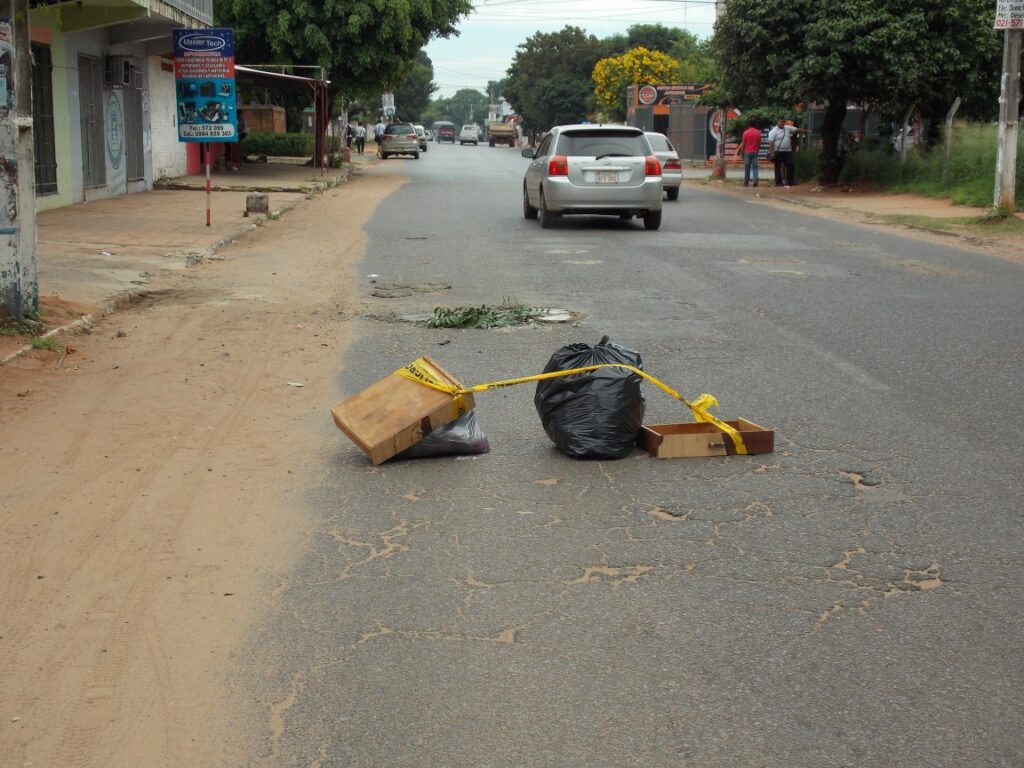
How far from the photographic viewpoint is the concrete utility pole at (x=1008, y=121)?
19.2 metres

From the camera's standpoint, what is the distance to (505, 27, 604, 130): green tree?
313ft

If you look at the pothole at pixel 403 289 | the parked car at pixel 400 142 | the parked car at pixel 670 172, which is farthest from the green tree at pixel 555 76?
the pothole at pixel 403 289

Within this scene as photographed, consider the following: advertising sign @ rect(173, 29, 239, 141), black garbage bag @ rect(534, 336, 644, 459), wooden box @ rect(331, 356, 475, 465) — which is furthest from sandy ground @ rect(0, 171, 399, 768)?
advertising sign @ rect(173, 29, 239, 141)

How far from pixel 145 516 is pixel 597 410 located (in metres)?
2.32

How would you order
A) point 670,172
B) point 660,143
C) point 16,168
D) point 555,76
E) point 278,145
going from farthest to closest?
point 555,76 < point 278,145 < point 660,143 < point 670,172 < point 16,168

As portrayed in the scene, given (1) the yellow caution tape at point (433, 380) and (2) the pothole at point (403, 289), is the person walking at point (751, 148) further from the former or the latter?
(1) the yellow caution tape at point (433, 380)

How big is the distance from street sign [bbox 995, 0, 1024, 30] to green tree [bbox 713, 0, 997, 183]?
8.12 m

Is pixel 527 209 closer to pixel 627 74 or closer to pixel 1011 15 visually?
pixel 1011 15

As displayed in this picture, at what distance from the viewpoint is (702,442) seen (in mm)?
6270

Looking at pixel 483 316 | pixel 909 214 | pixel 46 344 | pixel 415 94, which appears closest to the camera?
pixel 46 344

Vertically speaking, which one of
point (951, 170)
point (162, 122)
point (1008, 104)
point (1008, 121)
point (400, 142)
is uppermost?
point (1008, 104)

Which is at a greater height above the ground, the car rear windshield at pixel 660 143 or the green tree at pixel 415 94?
the green tree at pixel 415 94

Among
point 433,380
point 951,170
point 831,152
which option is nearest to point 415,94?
point 831,152

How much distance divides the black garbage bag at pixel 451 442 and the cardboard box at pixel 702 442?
3.01 feet
